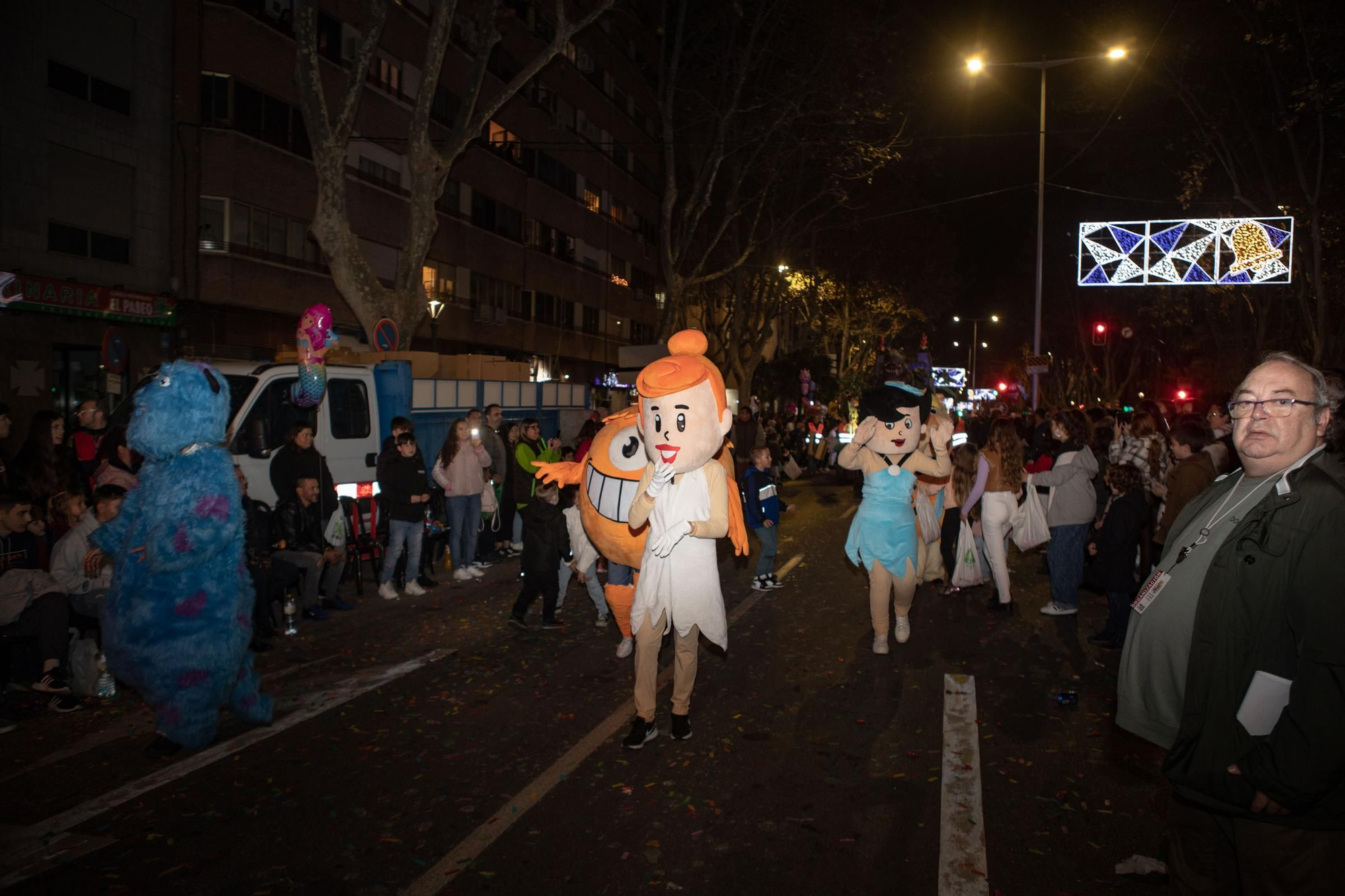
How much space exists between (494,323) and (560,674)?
27347 millimetres

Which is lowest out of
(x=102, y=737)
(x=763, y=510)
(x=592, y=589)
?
(x=102, y=737)

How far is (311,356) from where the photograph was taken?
30.3 ft

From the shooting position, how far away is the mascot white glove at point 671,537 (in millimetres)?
5250

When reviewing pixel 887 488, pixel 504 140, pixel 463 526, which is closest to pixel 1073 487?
pixel 887 488

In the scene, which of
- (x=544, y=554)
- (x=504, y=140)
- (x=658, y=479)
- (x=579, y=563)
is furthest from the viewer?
(x=504, y=140)

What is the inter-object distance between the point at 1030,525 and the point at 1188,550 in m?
6.08

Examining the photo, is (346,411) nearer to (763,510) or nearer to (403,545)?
(403,545)

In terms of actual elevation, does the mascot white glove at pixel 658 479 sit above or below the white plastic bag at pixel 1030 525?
above

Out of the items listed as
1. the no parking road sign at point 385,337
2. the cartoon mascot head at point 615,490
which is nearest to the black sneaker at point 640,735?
the cartoon mascot head at point 615,490

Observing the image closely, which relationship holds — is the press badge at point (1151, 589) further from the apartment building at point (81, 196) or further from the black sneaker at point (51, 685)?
the apartment building at point (81, 196)

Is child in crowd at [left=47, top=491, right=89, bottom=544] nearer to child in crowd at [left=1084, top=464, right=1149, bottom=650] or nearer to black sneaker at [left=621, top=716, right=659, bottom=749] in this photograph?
black sneaker at [left=621, top=716, right=659, bottom=749]

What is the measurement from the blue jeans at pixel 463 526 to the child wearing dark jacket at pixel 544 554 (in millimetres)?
2558

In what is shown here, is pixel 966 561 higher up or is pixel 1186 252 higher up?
pixel 1186 252

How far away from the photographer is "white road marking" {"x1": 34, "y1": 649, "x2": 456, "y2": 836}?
174 inches
